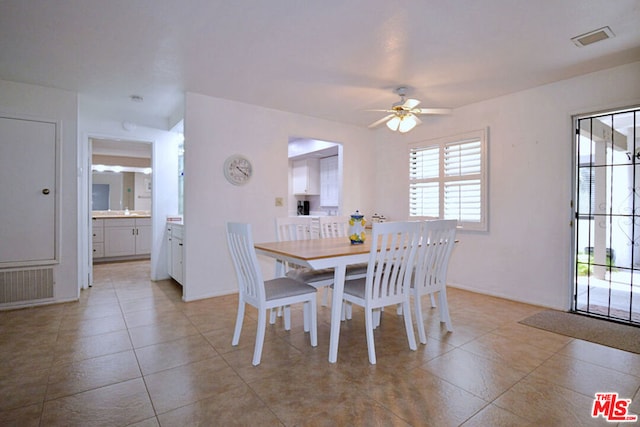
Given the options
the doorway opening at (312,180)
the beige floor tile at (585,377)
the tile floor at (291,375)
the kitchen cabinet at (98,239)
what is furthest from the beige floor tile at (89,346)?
the doorway opening at (312,180)

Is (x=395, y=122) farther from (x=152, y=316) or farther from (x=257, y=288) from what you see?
(x=152, y=316)

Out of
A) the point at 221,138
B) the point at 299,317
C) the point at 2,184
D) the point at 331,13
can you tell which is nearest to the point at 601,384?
the point at 299,317

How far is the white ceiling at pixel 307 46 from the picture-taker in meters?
2.11

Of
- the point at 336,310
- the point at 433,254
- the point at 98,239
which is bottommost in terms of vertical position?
the point at 336,310

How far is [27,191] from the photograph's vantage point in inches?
133

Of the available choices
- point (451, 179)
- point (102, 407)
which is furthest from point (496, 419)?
point (451, 179)

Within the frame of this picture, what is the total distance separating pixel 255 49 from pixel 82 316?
3.04 meters

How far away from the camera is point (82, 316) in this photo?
10.3ft

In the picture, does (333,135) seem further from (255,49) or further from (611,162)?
(611,162)

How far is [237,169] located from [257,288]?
2200mm

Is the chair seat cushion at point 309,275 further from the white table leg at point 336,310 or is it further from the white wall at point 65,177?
the white wall at point 65,177

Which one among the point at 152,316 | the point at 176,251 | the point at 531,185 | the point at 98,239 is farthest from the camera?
the point at 98,239

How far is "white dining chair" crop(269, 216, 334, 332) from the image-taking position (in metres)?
2.70

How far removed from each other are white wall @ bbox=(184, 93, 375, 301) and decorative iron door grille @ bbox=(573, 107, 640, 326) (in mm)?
3269
